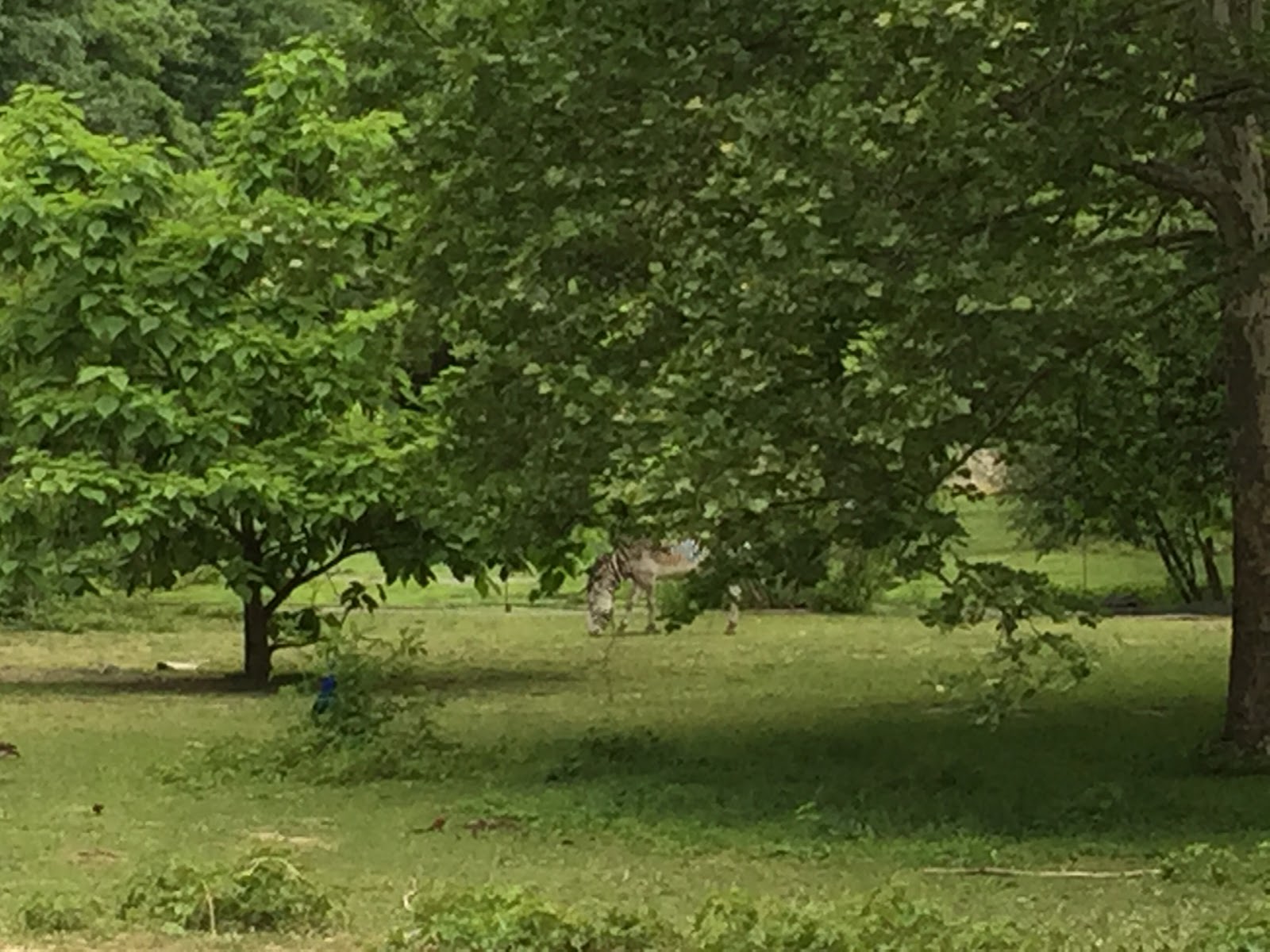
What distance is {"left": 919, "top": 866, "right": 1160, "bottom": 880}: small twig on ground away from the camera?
8961 millimetres

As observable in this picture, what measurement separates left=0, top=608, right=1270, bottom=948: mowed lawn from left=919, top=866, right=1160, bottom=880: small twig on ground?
11 cm

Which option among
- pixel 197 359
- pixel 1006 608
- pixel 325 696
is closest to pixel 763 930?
pixel 1006 608

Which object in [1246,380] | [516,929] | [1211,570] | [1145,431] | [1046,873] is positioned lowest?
[1046,873]

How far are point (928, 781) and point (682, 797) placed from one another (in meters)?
1.40

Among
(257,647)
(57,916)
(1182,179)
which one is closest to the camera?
(57,916)

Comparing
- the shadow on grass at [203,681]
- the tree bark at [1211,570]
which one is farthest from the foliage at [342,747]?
the tree bark at [1211,570]

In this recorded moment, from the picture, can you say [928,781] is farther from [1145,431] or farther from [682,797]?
[1145,431]

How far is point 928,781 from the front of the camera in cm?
1167

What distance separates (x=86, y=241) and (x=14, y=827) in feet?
22.0

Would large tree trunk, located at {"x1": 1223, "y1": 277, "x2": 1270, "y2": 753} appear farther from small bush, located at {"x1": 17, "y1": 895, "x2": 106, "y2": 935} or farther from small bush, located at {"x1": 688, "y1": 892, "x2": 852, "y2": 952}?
small bush, located at {"x1": 17, "y1": 895, "x2": 106, "y2": 935}

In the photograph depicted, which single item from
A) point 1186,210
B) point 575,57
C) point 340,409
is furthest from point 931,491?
point 340,409

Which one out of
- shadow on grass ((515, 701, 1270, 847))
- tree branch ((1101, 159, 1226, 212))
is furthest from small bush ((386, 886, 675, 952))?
tree branch ((1101, 159, 1226, 212))

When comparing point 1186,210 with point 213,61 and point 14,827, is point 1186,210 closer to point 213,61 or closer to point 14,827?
point 14,827

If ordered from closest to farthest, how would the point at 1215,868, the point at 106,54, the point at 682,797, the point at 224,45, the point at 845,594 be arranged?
1. the point at 1215,868
2. the point at 682,797
3. the point at 845,594
4. the point at 106,54
5. the point at 224,45
